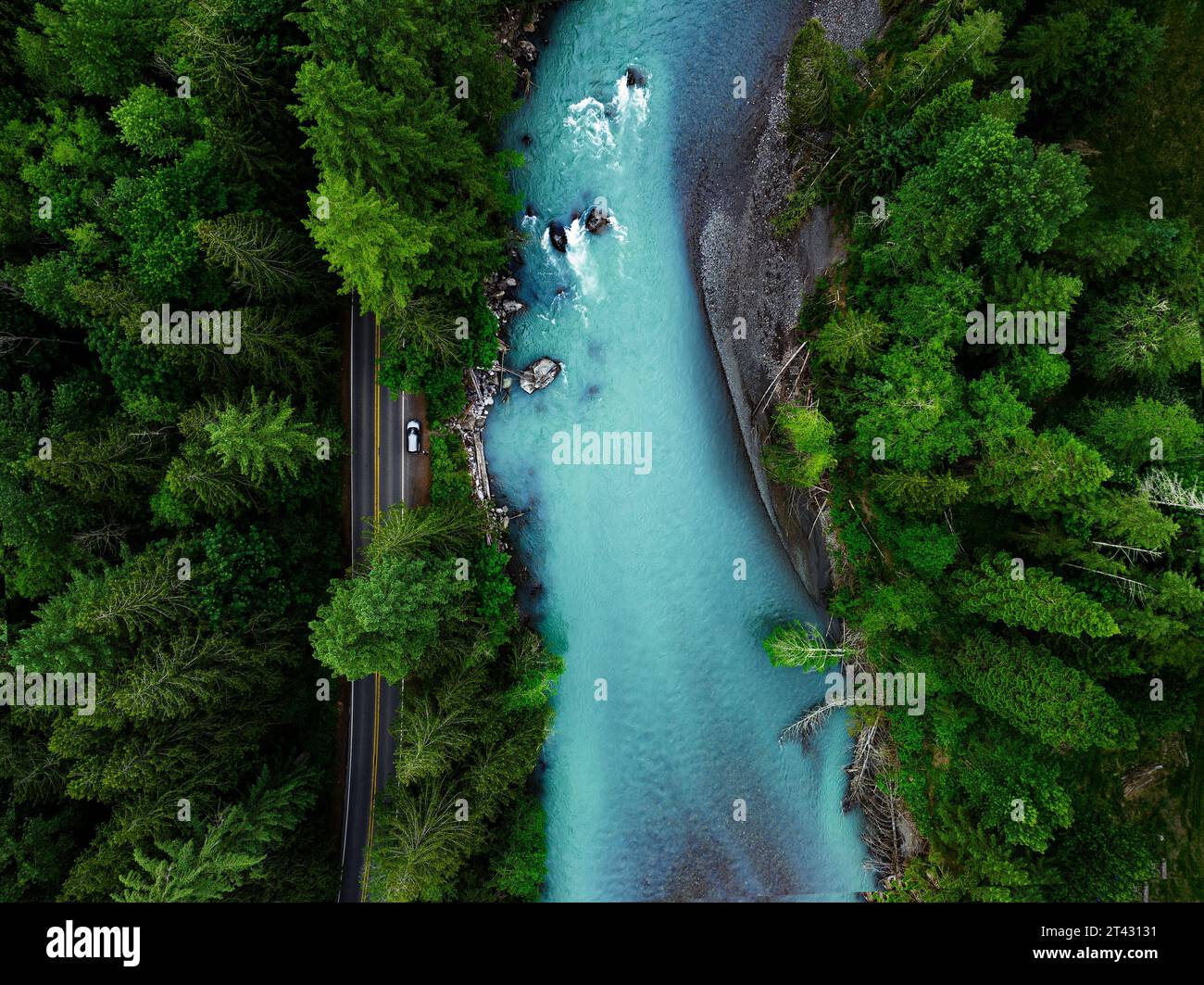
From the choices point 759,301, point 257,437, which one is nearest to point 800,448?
point 759,301

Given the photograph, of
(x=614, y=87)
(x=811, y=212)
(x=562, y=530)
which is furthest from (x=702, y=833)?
(x=614, y=87)

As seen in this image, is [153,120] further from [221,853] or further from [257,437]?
[221,853]

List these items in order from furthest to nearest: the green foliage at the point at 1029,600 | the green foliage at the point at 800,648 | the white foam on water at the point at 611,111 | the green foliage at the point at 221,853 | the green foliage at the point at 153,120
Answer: the white foam on water at the point at 611,111 < the green foliage at the point at 800,648 < the green foliage at the point at 153,120 < the green foliage at the point at 1029,600 < the green foliage at the point at 221,853

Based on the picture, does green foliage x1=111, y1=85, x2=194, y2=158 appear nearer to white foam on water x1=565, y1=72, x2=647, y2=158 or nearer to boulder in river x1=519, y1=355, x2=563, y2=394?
boulder in river x1=519, y1=355, x2=563, y2=394

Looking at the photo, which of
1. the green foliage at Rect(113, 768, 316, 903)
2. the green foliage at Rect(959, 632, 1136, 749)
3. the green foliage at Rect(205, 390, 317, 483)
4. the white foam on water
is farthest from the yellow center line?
the green foliage at Rect(959, 632, 1136, 749)

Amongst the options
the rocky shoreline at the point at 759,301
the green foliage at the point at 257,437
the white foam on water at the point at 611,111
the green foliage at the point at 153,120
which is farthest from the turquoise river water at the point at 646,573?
the green foliage at the point at 153,120

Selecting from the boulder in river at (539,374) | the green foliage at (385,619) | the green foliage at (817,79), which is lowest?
the green foliage at (385,619)

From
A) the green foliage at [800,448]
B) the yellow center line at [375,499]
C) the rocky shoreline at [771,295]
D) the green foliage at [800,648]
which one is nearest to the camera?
the green foliage at [800,448]

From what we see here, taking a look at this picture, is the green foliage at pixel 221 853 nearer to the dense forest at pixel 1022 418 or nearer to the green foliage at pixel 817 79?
the dense forest at pixel 1022 418
